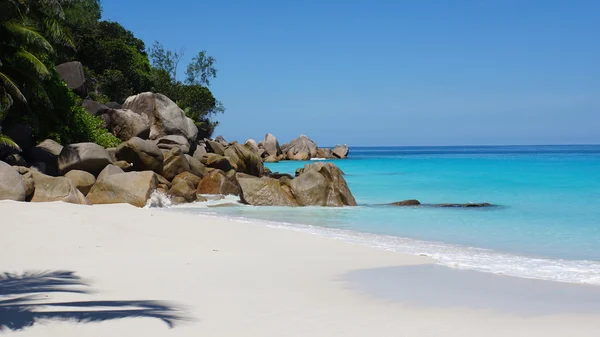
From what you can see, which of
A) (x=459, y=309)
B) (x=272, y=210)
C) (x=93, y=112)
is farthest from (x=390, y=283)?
(x=93, y=112)

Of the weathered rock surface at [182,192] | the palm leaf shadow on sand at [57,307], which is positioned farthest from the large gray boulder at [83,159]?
the palm leaf shadow on sand at [57,307]

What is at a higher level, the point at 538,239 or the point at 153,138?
the point at 153,138

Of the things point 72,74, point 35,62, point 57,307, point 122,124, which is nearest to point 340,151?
point 122,124

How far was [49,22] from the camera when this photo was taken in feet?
63.3

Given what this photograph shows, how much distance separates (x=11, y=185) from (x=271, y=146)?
56.1 m

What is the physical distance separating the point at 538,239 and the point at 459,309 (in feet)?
25.4

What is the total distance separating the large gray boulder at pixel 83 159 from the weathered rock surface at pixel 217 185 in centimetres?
376

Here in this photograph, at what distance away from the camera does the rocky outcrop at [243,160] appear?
1152 inches

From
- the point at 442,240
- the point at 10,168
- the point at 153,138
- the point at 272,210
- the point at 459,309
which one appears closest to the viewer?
the point at 459,309

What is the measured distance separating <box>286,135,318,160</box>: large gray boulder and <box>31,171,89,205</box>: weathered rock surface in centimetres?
5777

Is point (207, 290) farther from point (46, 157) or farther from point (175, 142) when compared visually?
point (175, 142)

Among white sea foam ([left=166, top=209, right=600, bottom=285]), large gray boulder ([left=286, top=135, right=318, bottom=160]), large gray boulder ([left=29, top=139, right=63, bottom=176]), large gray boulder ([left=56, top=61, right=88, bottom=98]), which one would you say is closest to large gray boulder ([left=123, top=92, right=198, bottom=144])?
large gray boulder ([left=56, top=61, right=88, bottom=98])

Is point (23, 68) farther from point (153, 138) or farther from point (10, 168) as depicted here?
point (153, 138)

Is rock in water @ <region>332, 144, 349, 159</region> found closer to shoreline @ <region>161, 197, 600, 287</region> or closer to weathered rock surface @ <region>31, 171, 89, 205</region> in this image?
weathered rock surface @ <region>31, 171, 89, 205</region>
